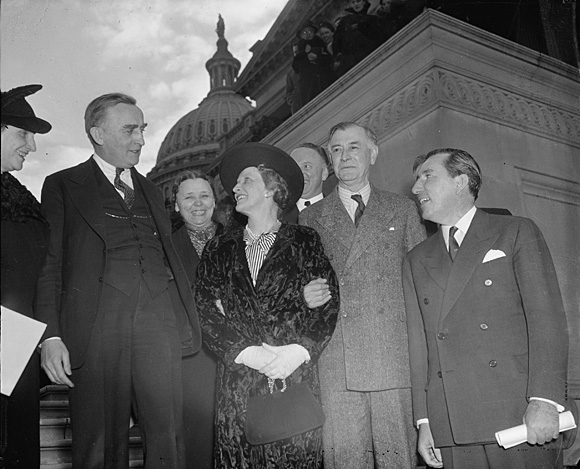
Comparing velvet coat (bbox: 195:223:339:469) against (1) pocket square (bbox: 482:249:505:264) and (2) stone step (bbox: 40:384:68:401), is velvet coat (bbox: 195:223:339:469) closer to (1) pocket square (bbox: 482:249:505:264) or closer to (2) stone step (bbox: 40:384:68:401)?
(1) pocket square (bbox: 482:249:505:264)

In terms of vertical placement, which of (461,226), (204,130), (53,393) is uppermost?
(204,130)

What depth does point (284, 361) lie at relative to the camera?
270 centimetres

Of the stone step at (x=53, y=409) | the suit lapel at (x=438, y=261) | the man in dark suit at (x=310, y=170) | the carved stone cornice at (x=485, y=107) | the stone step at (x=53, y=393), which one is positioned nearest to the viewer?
the suit lapel at (x=438, y=261)

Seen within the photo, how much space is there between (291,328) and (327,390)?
0.40 meters

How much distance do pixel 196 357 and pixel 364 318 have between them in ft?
3.08

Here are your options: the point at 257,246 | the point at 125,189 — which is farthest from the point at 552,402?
the point at 125,189

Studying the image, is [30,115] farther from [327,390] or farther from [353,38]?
[353,38]

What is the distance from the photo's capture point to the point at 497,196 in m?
4.62

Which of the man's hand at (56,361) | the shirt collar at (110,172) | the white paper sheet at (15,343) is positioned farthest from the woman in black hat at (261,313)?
the white paper sheet at (15,343)

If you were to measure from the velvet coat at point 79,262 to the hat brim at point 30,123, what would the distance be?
21 cm

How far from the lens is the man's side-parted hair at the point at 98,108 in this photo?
3.14 metres

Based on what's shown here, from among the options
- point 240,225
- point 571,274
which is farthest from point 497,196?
point 240,225

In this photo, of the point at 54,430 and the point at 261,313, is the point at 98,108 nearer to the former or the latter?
the point at 261,313

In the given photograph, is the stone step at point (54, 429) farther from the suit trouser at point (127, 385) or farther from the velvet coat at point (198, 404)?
the suit trouser at point (127, 385)
